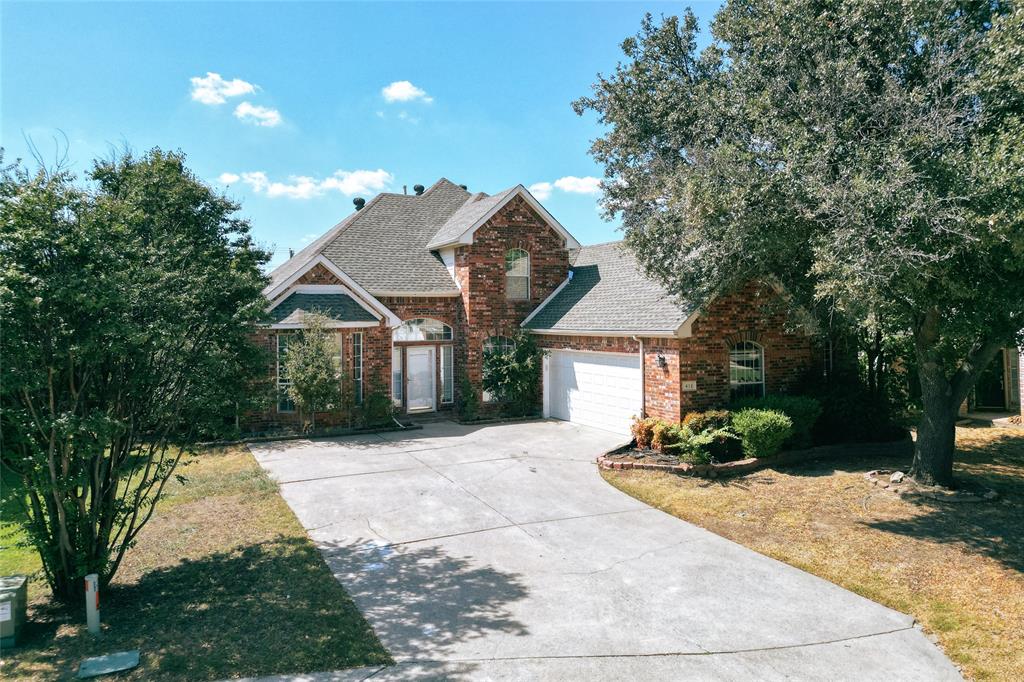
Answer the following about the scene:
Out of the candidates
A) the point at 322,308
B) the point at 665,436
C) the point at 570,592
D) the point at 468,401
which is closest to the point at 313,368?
the point at 322,308

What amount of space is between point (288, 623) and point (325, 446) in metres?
9.61

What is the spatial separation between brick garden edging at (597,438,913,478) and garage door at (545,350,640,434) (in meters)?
2.27

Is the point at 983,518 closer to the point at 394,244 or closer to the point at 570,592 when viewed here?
the point at 570,592

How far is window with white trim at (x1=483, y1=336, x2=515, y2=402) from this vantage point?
20.3 metres

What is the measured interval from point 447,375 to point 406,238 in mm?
5472

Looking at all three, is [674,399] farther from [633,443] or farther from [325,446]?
[325,446]

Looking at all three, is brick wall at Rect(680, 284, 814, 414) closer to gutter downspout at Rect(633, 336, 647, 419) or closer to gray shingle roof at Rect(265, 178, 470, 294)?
gutter downspout at Rect(633, 336, 647, 419)

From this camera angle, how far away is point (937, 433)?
11.5 metres

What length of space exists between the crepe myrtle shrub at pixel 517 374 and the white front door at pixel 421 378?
1.92 metres

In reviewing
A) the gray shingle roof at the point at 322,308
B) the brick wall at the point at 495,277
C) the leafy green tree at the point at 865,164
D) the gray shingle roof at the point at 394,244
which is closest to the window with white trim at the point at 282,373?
the gray shingle roof at the point at 322,308

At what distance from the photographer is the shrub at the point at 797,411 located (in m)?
14.0

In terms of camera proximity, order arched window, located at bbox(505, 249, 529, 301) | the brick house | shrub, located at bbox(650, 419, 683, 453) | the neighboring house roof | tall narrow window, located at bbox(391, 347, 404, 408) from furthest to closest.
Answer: arched window, located at bbox(505, 249, 529, 301) < the neighboring house roof < tall narrow window, located at bbox(391, 347, 404, 408) < the brick house < shrub, located at bbox(650, 419, 683, 453)

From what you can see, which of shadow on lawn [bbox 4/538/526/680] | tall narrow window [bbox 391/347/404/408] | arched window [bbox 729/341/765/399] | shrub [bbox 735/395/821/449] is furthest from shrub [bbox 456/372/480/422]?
shadow on lawn [bbox 4/538/526/680]

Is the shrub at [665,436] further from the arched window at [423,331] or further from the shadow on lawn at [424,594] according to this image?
the arched window at [423,331]
